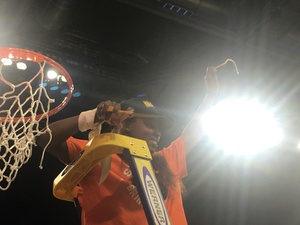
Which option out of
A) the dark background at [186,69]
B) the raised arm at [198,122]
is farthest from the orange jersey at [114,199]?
the dark background at [186,69]

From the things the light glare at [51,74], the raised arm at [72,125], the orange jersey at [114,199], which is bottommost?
the orange jersey at [114,199]

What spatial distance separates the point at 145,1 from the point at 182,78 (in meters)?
0.66

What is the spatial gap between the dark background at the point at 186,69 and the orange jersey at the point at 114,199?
728 mm

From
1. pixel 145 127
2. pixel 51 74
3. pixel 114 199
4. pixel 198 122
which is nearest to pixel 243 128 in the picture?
pixel 198 122

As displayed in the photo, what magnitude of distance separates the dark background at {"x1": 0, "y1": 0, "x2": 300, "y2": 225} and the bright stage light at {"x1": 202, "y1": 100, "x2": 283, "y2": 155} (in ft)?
0.28

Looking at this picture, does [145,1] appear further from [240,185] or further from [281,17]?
[240,185]

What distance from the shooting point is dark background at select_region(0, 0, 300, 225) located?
2.23 metres

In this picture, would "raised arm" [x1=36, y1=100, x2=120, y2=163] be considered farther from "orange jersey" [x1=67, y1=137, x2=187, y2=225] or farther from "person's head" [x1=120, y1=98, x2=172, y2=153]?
"person's head" [x1=120, y1=98, x2=172, y2=153]

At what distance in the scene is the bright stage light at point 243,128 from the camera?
273 cm

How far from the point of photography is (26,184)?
11.1 ft

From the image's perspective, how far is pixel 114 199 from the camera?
1.38m

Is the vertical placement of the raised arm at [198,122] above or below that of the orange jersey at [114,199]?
above

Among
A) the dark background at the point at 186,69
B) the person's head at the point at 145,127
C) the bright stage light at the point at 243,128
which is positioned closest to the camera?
the person's head at the point at 145,127

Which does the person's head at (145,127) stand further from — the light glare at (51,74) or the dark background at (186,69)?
the light glare at (51,74)
